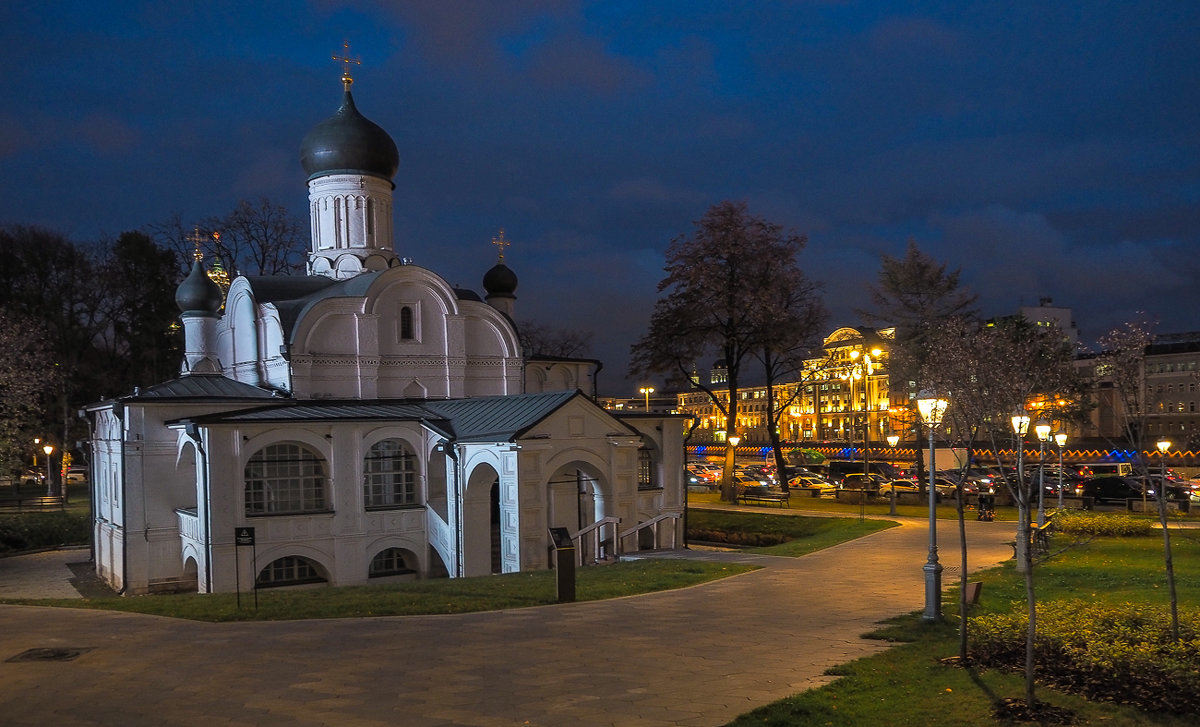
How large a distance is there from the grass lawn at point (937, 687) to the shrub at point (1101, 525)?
7962 mm

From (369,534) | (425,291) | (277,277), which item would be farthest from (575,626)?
(277,277)

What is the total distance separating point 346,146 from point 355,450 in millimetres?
12926

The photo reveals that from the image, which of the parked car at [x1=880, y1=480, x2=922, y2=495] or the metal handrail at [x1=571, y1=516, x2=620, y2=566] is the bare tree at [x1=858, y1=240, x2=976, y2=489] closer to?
the parked car at [x1=880, y1=480, x2=922, y2=495]

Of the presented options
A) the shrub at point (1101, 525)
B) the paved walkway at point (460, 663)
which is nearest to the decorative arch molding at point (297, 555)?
the paved walkway at point (460, 663)

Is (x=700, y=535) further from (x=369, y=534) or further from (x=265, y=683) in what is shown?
(x=265, y=683)

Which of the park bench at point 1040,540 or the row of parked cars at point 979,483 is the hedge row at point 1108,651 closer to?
the park bench at point 1040,540

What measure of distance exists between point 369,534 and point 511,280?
1497 cm

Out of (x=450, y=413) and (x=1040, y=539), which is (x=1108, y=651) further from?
(x=450, y=413)

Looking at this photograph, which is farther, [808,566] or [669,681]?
[808,566]

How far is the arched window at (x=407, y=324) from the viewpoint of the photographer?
95.5 feet

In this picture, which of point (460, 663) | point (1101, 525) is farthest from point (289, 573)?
point (1101, 525)

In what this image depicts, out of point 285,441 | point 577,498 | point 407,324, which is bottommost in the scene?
point 577,498

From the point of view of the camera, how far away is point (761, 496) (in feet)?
125

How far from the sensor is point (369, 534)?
24203 millimetres
